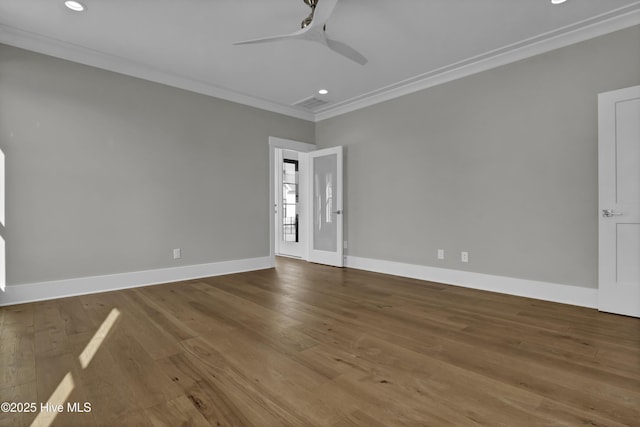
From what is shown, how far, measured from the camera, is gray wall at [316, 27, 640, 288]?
3.12 meters

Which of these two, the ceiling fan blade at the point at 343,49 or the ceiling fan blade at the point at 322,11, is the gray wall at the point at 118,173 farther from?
the ceiling fan blade at the point at 322,11

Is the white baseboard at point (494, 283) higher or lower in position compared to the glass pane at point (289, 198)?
lower

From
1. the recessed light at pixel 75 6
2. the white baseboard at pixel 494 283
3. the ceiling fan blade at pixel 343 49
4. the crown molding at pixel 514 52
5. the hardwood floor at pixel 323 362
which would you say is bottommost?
the hardwood floor at pixel 323 362

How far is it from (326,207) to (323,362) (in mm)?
3770

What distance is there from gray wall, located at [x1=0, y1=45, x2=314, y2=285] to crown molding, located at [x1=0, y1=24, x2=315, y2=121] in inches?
3.0

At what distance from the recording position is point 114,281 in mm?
3770

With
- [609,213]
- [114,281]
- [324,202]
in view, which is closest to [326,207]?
[324,202]

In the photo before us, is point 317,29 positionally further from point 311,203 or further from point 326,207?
point 311,203

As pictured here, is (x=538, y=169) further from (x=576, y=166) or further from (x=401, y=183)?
(x=401, y=183)

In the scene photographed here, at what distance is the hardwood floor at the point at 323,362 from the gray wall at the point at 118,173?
0.68 m

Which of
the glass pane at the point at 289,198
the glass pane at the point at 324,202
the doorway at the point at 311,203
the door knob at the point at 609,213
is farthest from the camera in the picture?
the glass pane at the point at 289,198

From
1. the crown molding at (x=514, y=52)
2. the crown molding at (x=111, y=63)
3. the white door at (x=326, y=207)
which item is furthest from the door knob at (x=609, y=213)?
the crown molding at (x=111, y=63)

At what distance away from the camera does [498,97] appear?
3691mm

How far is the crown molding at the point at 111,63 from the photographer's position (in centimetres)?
322
